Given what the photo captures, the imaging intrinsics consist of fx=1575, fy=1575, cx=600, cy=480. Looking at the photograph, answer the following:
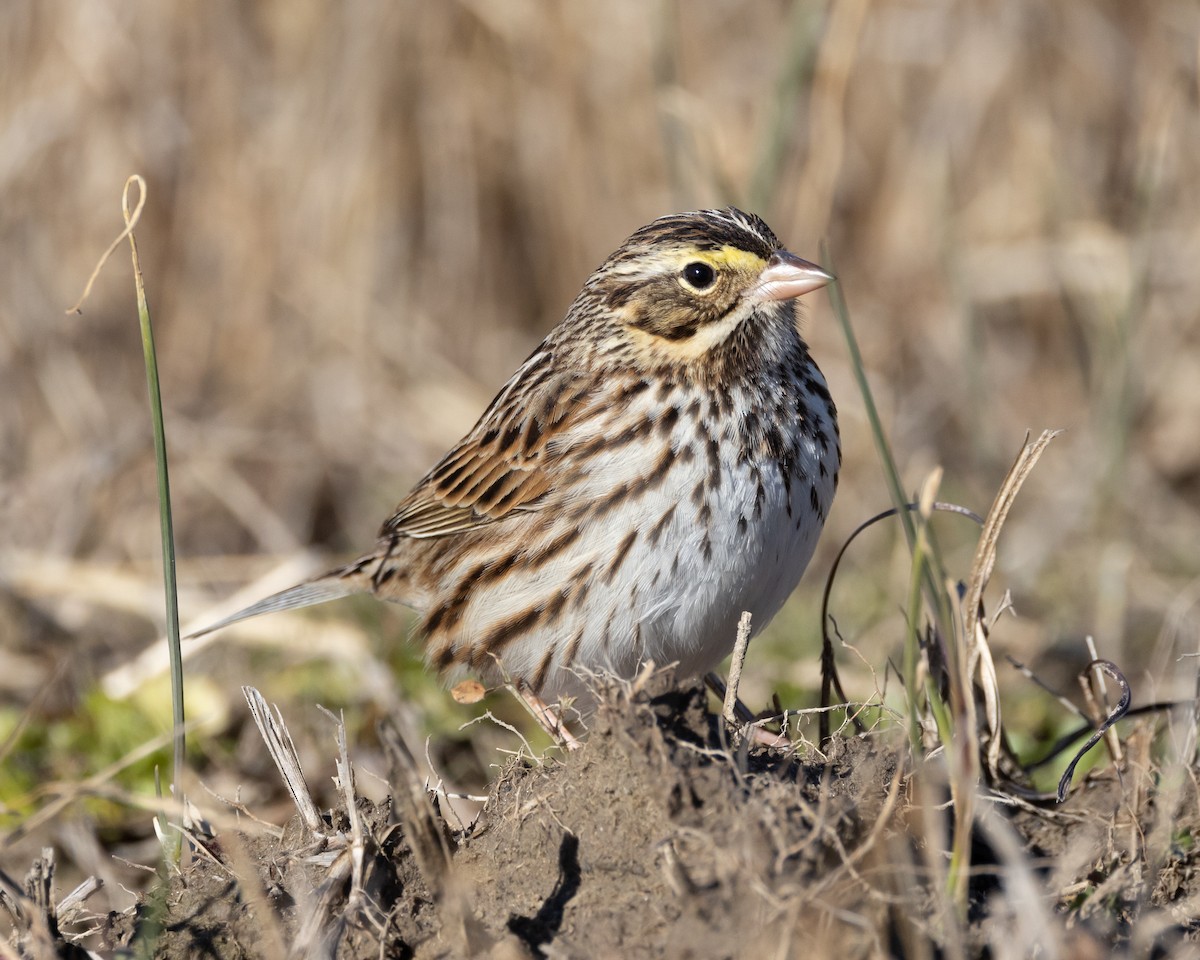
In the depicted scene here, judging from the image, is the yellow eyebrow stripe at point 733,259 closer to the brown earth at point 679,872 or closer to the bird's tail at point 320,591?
the brown earth at point 679,872

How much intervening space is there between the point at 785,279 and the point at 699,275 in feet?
0.81

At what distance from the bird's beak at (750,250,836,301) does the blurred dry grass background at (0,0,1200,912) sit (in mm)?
3389

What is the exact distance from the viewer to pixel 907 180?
8906 millimetres

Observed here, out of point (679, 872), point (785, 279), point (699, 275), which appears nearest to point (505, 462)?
point (699, 275)

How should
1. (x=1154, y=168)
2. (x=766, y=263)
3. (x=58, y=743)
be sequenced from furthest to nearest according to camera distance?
(x=1154, y=168) → (x=58, y=743) → (x=766, y=263)

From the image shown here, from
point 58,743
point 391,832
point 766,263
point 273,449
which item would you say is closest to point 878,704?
point 391,832

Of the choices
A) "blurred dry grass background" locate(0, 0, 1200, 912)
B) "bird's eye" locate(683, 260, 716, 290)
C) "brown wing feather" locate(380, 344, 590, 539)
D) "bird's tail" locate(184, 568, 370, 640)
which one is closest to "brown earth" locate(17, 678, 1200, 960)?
"brown wing feather" locate(380, 344, 590, 539)

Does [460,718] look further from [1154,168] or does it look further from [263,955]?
[1154,168]

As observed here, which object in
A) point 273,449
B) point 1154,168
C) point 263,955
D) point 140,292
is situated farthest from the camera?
point 273,449

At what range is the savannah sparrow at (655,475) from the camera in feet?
13.4

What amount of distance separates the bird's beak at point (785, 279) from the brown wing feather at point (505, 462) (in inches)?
23.3

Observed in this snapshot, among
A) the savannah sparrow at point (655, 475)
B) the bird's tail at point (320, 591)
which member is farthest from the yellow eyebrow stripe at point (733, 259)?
the bird's tail at point (320, 591)

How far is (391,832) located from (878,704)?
109cm

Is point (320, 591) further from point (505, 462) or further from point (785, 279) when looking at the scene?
point (785, 279)
